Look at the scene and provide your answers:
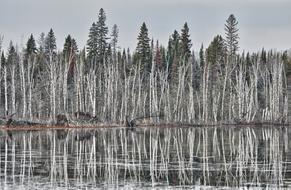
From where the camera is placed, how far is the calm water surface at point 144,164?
2425cm

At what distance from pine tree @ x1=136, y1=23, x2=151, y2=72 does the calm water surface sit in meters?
62.7

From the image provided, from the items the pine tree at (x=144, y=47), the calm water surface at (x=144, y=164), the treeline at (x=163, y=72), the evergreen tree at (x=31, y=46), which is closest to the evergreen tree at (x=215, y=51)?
the treeline at (x=163, y=72)

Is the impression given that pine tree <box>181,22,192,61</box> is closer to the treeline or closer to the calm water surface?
the treeline

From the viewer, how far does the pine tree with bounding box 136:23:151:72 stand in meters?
108

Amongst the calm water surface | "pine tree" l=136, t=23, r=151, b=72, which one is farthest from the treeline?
the calm water surface

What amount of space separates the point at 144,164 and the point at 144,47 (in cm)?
7938

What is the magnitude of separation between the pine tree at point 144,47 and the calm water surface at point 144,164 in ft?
206

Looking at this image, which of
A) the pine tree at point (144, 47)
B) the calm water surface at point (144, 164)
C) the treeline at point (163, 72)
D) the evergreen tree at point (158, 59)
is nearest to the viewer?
the calm water surface at point (144, 164)

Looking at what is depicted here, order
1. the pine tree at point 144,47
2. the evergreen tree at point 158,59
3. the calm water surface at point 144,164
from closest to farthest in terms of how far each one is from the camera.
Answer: the calm water surface at point 144,164 < the pine tree at point 144,47 < the evergreen tree at point 158,59

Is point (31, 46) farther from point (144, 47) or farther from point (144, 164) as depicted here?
point (144, 164)

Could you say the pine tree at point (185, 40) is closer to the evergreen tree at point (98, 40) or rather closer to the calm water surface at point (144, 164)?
the evergreen tree at point (98, 40)

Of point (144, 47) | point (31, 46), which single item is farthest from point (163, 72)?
point (31, 46)

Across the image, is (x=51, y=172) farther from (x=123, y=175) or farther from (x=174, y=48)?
(x=174, y=48)

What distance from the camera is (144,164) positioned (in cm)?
3141
